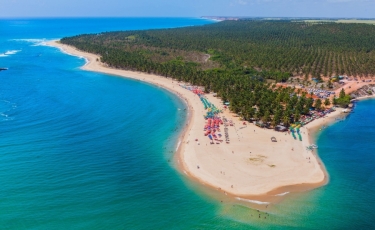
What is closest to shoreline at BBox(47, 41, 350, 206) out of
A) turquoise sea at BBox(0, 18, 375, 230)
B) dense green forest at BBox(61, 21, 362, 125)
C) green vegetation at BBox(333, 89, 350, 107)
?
turquoise sea at BBox(0, 18, 375, 230)

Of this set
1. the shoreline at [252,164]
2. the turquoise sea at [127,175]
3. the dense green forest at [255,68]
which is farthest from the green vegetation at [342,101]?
the shoreline at [252,164]

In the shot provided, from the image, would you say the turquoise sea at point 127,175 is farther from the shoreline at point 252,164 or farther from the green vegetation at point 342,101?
the green vegetation at point 342,101

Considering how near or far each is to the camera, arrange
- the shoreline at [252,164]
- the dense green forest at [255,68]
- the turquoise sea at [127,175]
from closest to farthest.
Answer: the turquoise sea at [127,175], the shoreline at [252,164], the dense green forest at [255,68]

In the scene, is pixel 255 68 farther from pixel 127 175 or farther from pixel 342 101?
pixel 127 175

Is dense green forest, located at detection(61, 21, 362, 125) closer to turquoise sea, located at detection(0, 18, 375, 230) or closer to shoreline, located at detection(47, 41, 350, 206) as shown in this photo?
shoreline, located at detection(47, 41, 350, 206)

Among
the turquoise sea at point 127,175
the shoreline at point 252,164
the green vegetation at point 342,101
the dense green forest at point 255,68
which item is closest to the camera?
the turquoise sea at point 127,175

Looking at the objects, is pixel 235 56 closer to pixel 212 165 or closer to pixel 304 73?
pixel 304 73

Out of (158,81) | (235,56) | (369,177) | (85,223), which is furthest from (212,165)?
(235,56)

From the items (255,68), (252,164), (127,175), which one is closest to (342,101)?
(255,68)
